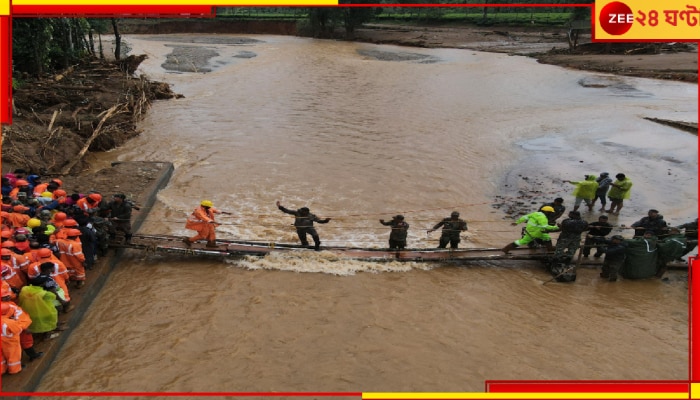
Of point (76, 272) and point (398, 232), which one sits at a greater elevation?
point (398, 232)

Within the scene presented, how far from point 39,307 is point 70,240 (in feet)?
5.37

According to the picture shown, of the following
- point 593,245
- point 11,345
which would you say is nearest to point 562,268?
point 593,245

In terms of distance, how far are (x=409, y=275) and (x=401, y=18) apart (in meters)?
73.1

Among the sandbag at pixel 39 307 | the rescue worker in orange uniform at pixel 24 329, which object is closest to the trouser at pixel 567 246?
the sandbag at pixel 39 307

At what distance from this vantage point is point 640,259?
32.2ft

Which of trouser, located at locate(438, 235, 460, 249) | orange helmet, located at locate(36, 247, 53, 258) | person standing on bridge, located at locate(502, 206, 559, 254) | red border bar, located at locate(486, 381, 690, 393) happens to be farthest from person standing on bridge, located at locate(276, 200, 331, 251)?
red border bar, located at locate(486, 381, 690, 393)

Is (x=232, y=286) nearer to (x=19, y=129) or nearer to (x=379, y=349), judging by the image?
(x=379, y=349)

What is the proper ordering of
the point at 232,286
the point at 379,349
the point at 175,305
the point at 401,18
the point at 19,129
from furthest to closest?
the point at 401,18, the point at 19,129, the point at 232,286, the point at 175,305, the point at 379,349

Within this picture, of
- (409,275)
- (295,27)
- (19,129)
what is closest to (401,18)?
(295,27)

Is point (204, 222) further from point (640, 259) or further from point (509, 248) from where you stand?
point (640, 259)

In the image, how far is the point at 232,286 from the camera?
9.54 meters

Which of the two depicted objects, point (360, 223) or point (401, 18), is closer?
point (360, 223)

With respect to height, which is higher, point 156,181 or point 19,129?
point 19,129

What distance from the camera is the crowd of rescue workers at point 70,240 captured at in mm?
6988
